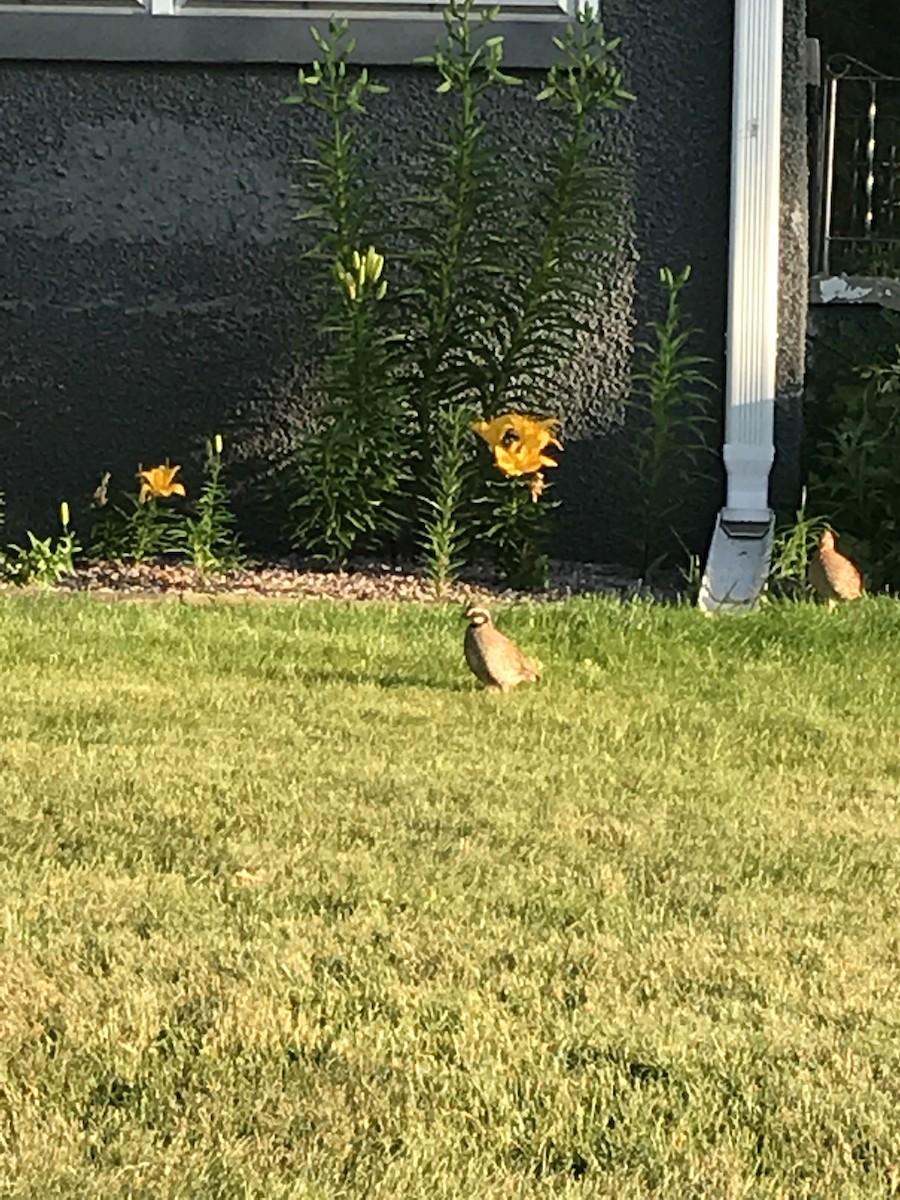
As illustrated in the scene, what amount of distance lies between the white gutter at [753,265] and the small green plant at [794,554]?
0.14m

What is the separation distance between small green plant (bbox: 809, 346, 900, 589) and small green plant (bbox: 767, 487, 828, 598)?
0.12 m

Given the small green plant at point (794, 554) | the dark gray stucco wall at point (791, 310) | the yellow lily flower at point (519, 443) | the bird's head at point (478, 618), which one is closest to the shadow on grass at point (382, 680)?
the bird's head at point (478, 618)

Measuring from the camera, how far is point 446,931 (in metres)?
2.84

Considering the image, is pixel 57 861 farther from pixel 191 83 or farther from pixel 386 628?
pixel 191 83

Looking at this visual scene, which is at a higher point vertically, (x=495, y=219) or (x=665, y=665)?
(x=495, y=219)

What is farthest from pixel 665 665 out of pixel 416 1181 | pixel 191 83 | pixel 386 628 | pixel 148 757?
pixel 191 83

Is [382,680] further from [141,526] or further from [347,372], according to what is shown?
[141,526]

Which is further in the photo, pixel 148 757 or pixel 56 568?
pixel 56 568

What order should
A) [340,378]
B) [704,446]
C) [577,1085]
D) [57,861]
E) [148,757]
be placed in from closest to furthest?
[577,1085]
[57,861]
[148,757]
[340,378]
[704,446]

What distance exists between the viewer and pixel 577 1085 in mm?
2318

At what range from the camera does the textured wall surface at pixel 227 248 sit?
7.04 meters

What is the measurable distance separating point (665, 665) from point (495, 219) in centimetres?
231

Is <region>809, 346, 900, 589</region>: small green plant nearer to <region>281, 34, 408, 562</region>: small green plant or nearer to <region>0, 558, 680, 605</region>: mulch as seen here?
<region>0, 558, 680, 605</region>: mulch

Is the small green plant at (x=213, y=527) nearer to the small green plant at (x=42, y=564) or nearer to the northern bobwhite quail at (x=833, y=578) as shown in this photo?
the small green plant at (x=42, y=564)
